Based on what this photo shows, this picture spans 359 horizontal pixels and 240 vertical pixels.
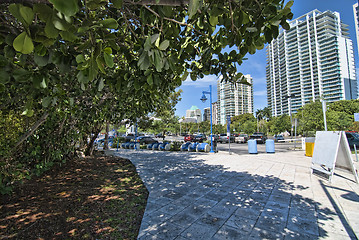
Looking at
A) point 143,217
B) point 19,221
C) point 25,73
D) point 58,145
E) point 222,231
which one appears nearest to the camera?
point 25,73

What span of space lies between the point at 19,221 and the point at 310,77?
149 m

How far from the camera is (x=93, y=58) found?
1.25 m

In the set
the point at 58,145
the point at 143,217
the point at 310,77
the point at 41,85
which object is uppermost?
the point at 310,77

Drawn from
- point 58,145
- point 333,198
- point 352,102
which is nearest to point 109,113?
point 58,145

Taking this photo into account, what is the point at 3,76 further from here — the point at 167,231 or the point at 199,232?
the point at 199,232

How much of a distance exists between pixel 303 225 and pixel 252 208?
92 cm

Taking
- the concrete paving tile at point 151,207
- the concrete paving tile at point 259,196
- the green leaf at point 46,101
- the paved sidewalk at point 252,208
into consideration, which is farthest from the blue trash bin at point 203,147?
the green leaf at point 46,101

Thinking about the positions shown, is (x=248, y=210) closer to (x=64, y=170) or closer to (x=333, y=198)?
(x=333, y=198)

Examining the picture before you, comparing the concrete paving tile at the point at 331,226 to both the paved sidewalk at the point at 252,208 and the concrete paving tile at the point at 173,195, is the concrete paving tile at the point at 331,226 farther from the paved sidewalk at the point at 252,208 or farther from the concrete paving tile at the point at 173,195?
the concrete paving tile at the point at 173,195

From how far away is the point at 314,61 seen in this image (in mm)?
117062

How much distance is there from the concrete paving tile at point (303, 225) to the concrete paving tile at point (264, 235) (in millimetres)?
365

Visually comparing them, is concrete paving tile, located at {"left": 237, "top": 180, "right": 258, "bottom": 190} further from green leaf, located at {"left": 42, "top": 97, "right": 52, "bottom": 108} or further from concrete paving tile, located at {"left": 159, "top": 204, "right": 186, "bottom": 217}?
green leaf, located at {"left": 42, "top": 97, "right": 52, "bottom": 108}

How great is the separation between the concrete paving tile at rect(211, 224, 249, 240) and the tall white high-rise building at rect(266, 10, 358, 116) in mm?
132740

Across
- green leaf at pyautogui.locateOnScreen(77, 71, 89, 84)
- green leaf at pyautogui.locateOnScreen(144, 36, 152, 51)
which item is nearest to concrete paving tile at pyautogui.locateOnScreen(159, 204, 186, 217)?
green leaf at pyautogui.locateOnScreen(77, 71, 89, 84)
